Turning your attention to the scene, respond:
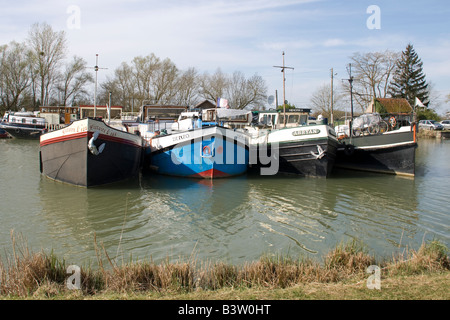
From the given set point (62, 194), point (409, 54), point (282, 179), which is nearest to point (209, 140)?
point (282, 179)

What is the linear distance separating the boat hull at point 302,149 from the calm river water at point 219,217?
Answer: 102 cm

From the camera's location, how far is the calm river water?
7.46m

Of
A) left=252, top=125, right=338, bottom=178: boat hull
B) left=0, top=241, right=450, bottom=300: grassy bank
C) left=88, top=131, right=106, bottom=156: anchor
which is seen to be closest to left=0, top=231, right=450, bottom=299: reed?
left=0, top=241, right=450, bottom=300: grassy bank

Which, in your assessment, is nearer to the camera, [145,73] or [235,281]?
[235,281]

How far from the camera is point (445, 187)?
1465 centimetres

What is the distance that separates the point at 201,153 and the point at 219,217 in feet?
18.3

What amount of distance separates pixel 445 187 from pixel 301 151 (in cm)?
582

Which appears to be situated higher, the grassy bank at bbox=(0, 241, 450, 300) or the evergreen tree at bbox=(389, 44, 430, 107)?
the evergreen tree at bbox=(389, 44, 430, 107)

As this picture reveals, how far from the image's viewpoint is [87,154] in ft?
41.2

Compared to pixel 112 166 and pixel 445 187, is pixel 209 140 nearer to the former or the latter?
pixel 112 166

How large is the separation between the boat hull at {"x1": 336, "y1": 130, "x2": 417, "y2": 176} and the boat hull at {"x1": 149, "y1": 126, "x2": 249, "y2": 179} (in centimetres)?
647

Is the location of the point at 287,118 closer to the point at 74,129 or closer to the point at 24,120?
the point at 74,129

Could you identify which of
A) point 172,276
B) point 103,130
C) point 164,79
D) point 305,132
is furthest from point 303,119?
point 164,79

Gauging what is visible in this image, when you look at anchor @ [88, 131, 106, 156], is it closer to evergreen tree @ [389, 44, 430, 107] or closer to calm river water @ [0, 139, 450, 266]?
calm river water @ [0, 139, 450, 266]
